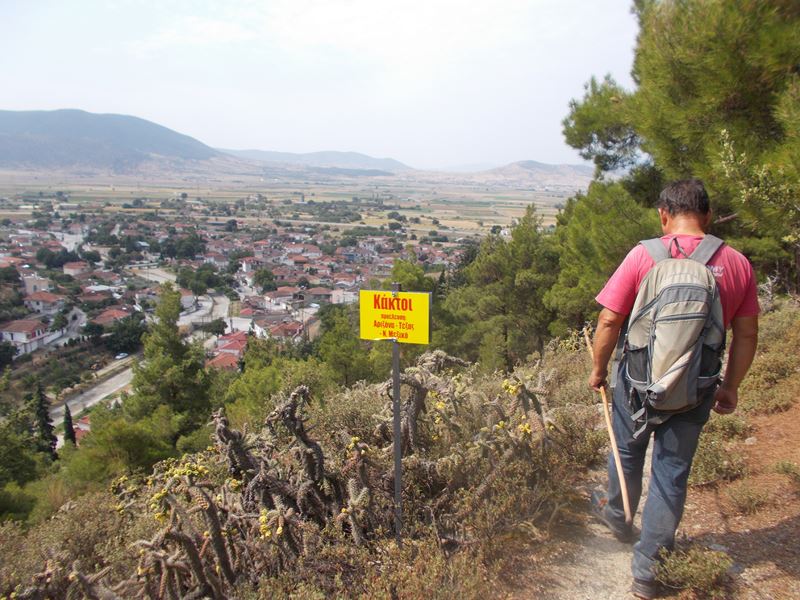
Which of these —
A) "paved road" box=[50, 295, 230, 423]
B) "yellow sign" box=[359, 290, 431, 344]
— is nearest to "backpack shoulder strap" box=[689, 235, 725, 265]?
"yellow sign" box=[359, 290, 431, 344]

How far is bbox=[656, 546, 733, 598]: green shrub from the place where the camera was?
200 centimetres

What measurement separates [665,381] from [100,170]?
232m

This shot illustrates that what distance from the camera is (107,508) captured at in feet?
11.3

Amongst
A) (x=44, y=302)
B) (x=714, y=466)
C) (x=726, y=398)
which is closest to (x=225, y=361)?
(x=44, y=302)

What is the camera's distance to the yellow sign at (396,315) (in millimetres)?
2355

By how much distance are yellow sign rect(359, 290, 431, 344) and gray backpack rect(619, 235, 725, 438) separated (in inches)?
34.8

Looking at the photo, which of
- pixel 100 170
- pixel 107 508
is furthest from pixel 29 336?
pixel 100 170

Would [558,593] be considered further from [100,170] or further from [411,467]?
[100,170]

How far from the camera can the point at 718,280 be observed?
1907 mm

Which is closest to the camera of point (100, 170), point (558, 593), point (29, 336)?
point (558, 593)

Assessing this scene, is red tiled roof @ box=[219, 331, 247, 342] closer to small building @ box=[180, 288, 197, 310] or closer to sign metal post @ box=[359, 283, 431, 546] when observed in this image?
small building @ box=[180, 288, 197, 310]

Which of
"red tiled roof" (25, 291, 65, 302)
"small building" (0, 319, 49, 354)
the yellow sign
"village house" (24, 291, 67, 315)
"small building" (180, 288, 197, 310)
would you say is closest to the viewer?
the yellow sign

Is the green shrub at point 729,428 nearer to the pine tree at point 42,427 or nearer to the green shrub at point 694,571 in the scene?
the green shrub at point 694,571

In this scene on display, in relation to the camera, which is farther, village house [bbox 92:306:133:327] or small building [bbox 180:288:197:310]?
small building [bbox 180:288:197:310]
